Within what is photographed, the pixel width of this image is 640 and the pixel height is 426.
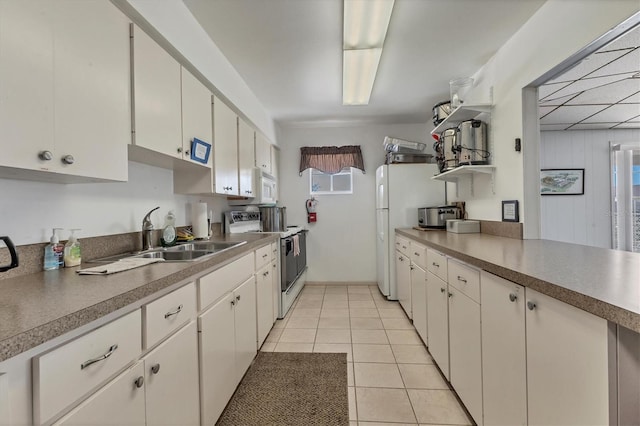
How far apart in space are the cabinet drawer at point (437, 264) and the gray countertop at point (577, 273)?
214mm

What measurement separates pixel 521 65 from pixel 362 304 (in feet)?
9.44

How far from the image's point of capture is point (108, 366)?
2.62 feet

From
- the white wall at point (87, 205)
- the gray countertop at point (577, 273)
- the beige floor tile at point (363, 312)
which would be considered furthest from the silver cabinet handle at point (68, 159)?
the beige floor tile at point (363, 312)

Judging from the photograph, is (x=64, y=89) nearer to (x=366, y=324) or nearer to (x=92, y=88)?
(x=92, y=88)

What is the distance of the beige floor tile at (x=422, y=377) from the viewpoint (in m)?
1.88

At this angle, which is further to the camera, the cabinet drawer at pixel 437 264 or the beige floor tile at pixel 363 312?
the beige floor tile at pixel 363 312

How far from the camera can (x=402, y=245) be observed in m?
3.23

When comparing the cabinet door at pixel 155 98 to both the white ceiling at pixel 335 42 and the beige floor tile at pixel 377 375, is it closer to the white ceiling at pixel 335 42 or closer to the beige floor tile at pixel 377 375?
the white ceiling at pixel 335 42

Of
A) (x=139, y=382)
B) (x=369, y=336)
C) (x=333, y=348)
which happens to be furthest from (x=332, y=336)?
(x=139, y=382)

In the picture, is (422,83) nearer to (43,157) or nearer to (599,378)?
(599,378)

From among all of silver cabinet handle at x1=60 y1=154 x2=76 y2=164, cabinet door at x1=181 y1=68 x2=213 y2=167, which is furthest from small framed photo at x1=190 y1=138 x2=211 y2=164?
silver cabinet handle at x1=60 y1=154 x2=76 y2=164

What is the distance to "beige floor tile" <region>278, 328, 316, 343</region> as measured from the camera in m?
2.59

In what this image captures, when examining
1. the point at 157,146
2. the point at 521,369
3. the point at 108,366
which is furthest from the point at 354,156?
the point at 108,366

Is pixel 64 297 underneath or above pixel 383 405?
above
